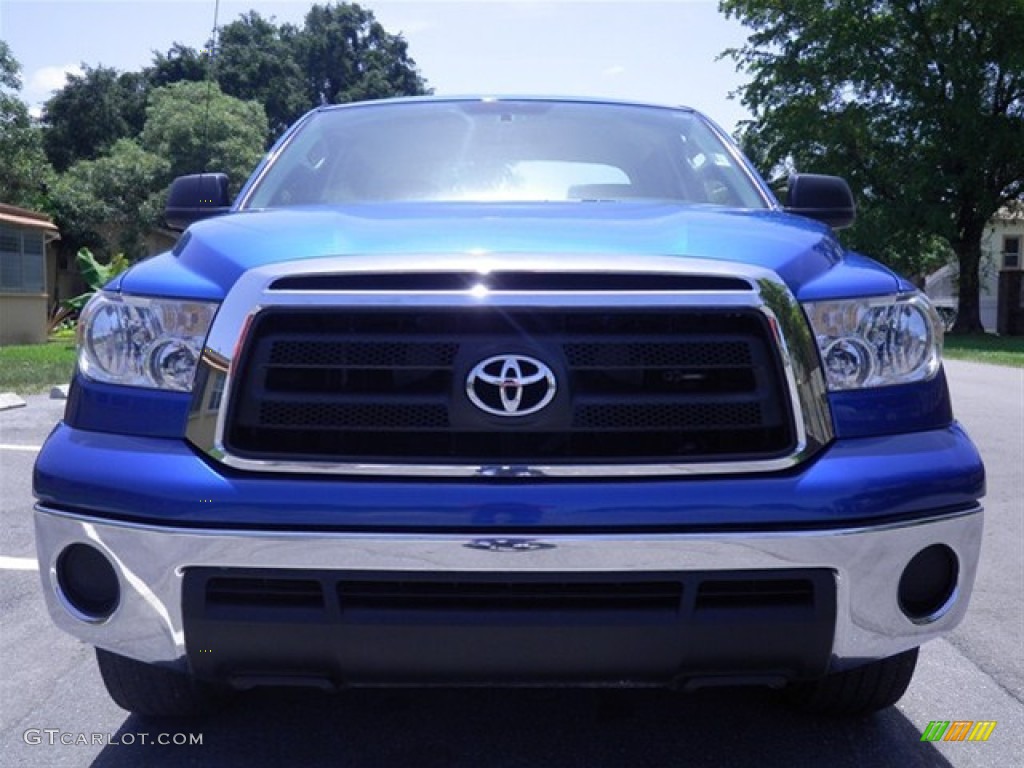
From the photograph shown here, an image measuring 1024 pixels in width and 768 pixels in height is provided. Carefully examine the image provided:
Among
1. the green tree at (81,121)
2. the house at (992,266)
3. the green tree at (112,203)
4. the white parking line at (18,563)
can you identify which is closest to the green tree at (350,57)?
the green tree at (81,121)

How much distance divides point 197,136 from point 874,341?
138 feet

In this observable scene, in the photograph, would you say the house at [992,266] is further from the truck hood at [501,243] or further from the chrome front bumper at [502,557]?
the chrome front bumper at [502,557]

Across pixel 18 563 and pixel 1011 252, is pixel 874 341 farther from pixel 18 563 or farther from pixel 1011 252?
pixel 1011 252

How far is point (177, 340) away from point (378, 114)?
6.68ft

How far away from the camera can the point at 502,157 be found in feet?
13.5

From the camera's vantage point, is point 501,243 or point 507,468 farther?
point 501,243

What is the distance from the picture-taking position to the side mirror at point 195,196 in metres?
3.82

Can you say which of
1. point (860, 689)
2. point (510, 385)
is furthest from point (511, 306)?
point (860, 689)

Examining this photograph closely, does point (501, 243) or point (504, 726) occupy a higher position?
point (501, 243)

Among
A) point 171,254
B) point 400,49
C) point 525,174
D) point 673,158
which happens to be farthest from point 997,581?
point 400,49

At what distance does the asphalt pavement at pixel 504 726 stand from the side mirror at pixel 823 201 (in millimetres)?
1516

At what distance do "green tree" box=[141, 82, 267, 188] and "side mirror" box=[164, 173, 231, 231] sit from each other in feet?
130

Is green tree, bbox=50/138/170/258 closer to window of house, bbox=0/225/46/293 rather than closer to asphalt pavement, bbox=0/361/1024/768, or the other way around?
window of house, bbox=0/225/46/293

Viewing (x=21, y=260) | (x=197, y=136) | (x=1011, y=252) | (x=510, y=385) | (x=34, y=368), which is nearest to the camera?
(x=510, y=385)
